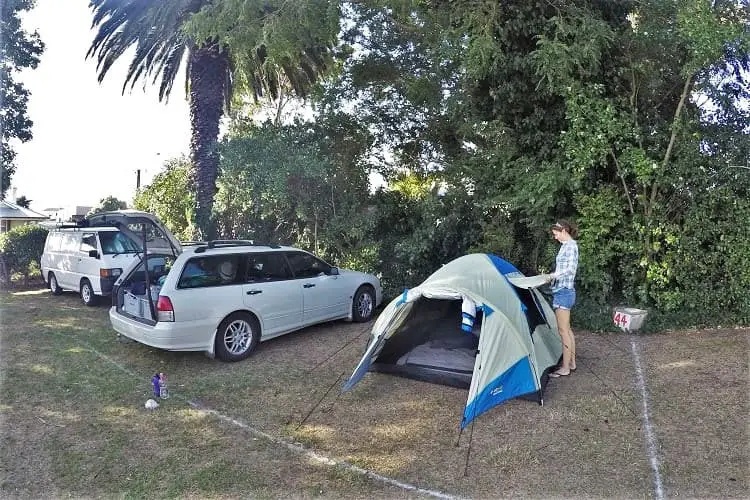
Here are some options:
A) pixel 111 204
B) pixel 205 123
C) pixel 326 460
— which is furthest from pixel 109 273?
pixel 111 204

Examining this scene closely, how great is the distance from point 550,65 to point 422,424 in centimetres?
553

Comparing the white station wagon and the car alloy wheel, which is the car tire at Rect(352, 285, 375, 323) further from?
the white station wagon

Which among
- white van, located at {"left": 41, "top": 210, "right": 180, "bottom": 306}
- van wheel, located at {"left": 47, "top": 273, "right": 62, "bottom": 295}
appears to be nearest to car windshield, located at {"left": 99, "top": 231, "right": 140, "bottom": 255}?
white van, located at {"left": 41, "top": 210, "right": 180, "bottom": 306}

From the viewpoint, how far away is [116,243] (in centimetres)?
1020

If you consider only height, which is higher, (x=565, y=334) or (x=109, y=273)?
(x=109, y=273)

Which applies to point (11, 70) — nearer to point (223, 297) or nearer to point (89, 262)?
point (89, 262)

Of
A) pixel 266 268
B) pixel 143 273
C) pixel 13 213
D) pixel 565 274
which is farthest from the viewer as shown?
pixel 13 213

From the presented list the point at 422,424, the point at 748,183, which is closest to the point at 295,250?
the point at 422,424

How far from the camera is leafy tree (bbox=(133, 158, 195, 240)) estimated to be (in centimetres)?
1517

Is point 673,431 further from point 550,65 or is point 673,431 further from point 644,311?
point 550,65

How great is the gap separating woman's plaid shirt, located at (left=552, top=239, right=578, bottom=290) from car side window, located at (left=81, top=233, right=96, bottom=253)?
341 inches

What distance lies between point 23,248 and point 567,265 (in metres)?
13.5

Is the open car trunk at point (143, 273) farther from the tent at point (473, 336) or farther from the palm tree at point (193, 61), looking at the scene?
the palm tree at point (193, 61)

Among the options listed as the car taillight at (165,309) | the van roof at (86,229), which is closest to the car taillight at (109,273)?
the van roof at (86,229)
